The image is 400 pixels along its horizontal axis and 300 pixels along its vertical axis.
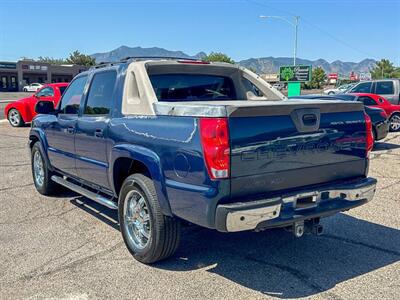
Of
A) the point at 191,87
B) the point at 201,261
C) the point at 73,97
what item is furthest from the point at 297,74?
the point at 201,261

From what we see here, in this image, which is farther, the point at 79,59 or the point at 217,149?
the point at 79,59

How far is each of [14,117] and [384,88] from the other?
46.5 feet

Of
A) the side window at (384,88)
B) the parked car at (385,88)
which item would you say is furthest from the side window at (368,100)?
the side window at (384,88)

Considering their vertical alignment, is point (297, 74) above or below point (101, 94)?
above

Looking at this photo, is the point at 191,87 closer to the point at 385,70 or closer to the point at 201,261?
the point at 201,261

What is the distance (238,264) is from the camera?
4.04 metres

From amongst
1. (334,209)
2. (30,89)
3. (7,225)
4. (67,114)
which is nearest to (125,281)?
(334,209)

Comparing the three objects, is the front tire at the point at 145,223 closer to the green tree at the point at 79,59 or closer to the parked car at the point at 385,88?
the parked car at the point at 385,88

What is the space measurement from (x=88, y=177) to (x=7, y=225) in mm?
1243

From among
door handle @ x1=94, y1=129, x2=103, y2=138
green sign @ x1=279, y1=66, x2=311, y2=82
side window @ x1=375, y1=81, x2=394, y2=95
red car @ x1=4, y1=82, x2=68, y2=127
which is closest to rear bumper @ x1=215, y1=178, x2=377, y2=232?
door handle @ x1=94, y1=129, x2=103, y2=138

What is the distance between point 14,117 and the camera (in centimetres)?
1644

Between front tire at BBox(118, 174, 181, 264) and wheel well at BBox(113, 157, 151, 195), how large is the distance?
0.18 m

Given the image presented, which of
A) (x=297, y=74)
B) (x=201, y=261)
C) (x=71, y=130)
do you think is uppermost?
(x=297, y=74)

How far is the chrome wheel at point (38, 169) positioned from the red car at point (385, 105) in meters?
9.45
